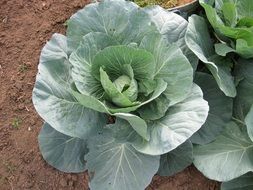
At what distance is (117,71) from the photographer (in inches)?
58.0

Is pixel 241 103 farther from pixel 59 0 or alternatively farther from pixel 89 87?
pixel 59 0

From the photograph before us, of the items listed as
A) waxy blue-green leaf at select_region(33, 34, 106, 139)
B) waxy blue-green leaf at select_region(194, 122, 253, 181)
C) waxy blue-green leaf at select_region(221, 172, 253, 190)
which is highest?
waxy blue-green leaf at select_region(33, 34, 106, 139)

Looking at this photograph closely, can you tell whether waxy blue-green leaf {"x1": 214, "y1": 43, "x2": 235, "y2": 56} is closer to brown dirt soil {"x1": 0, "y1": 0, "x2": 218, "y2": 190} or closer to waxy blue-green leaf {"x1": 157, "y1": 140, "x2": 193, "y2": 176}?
waxy blue-green leaf {"x1": 157, "y1": 140, "x2": 193, "y2": 176}

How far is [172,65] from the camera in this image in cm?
146

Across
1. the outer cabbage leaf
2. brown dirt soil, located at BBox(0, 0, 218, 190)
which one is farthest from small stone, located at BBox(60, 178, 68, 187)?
the outer cabbage leaf

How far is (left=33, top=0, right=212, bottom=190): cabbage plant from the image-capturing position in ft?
4.58

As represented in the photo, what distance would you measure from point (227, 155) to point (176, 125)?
0.40 meters

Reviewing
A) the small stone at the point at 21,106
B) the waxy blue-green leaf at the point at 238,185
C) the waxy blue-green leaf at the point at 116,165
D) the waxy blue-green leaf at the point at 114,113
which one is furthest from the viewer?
the small stone at the point at 21,106

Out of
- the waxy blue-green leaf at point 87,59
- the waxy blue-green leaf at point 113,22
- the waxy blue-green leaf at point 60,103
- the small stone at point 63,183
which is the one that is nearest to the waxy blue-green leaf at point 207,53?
the waxy blue-green leaf at point 113,22

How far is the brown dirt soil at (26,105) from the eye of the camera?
1868 millimetres

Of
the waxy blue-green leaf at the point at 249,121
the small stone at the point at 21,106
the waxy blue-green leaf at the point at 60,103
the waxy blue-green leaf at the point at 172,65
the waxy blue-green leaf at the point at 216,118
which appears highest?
the waxy blue-green leaf at the point at 172,65

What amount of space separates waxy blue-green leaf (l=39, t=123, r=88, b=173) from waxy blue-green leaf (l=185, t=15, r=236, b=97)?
590 millimetres

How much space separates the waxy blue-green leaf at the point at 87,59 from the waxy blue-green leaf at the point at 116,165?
23 centimetres

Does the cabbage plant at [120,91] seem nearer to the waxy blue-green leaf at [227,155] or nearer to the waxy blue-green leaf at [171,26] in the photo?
the waxy blue-green leaf at [171,26]
